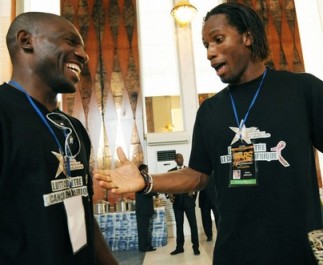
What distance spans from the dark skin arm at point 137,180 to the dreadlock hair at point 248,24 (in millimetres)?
622

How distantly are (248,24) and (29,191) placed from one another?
1.11 meters

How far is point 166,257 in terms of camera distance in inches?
176

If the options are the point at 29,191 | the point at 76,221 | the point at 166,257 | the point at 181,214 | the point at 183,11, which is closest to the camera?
the point at 29,191

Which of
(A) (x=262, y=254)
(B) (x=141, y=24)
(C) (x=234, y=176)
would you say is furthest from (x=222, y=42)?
(B) (x=141, y=24)

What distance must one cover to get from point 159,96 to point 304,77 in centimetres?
643

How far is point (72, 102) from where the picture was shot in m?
7.27

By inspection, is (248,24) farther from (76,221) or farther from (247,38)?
(76,221)

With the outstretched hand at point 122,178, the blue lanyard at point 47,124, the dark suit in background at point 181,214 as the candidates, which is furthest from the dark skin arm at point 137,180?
the dark suit in background at point 181,214

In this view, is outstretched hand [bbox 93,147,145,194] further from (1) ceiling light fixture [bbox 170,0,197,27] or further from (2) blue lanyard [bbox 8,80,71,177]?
(1) ceiling light fixture [bbox 170,0,197,27]

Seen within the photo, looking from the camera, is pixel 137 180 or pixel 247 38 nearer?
pixel 137 180

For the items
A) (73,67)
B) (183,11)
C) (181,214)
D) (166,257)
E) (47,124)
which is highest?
(183,11)

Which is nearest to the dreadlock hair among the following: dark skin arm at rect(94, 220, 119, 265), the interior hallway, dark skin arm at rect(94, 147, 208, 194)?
dark skin arm at rect(94, 147, 208, 194)

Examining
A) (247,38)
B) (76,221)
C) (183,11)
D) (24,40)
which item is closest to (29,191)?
(76,221)

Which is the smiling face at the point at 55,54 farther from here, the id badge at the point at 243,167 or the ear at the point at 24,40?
the id badge at the point at 243,167
